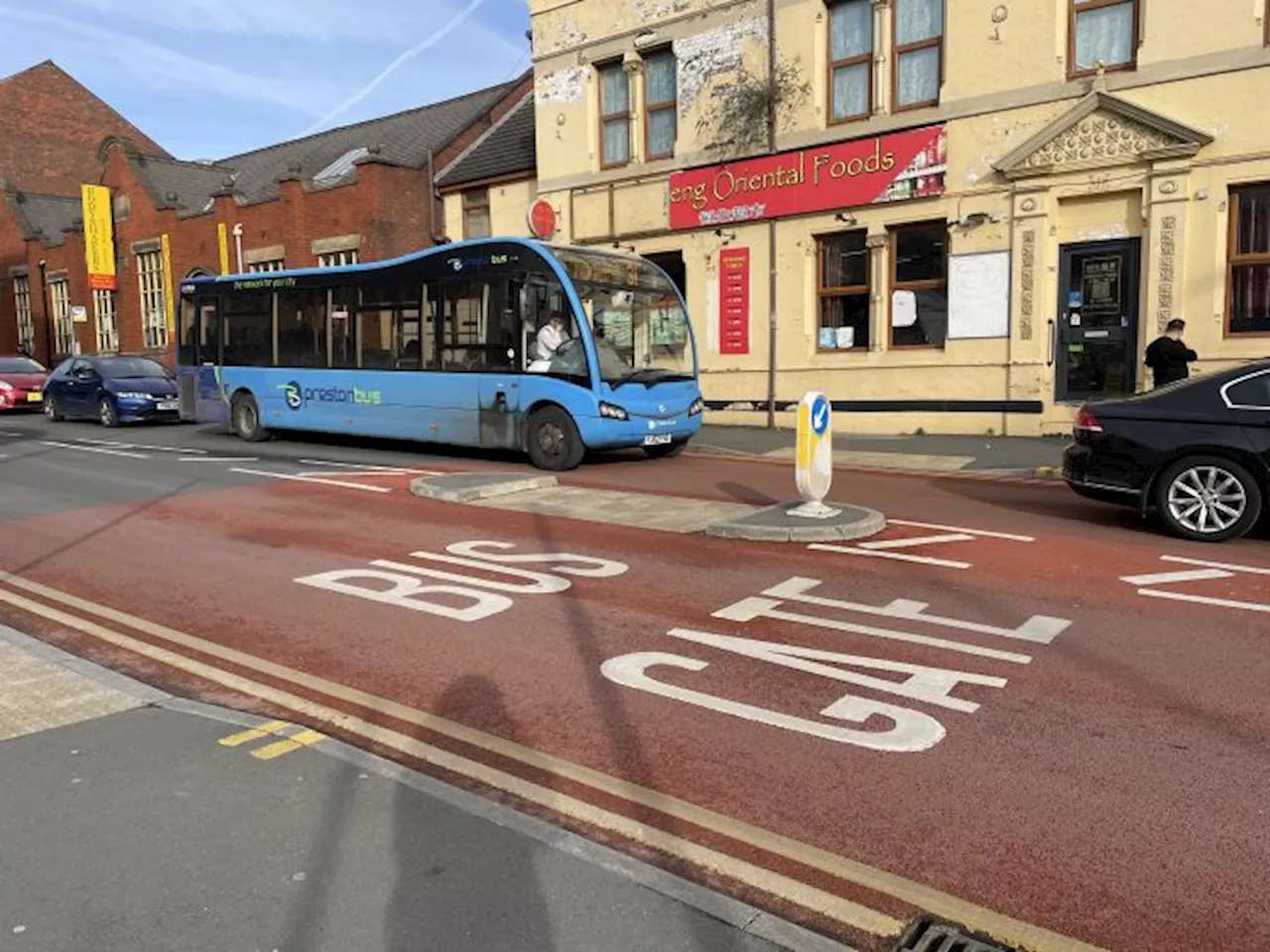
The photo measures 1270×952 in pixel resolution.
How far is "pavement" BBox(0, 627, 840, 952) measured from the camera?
2.86 m

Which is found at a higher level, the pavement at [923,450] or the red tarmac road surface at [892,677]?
the pavement at [923,450]

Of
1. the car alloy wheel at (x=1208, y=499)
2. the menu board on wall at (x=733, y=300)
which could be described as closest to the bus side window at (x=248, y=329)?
the menu board on wall at (x=733, y=300)

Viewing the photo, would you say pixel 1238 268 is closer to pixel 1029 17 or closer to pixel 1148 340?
pixel 1148 340

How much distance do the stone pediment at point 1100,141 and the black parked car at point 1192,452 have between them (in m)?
7.01

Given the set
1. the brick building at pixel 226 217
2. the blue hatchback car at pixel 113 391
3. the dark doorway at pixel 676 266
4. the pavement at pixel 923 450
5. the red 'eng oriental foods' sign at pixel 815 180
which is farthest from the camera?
the brick building at pixel 226 217

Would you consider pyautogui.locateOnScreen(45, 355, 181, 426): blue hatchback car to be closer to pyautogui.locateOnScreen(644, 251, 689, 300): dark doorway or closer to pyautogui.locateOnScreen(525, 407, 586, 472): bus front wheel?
pyautogui.locateOnScreen(644, 251, 689, 300): dark doorway

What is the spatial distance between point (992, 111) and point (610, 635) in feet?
42.8

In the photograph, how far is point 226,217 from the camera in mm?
32281

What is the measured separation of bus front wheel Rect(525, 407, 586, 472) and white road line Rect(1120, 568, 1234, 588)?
7.69m

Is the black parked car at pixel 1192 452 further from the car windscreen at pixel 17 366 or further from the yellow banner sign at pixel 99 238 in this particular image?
the yellow banner sign at pixel 99 238

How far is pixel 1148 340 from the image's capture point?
1427cm

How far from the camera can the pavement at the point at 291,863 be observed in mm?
2863

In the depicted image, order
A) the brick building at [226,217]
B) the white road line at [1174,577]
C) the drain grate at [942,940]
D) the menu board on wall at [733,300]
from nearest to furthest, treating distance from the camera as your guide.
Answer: the drain grate at [942,940] < the white road line at [1174,577] < the menu board on wall at [733,300] < the brick building at [226,217]

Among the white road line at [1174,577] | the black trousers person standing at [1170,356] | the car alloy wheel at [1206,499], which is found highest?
the black trousers person standing at [1170,356]
